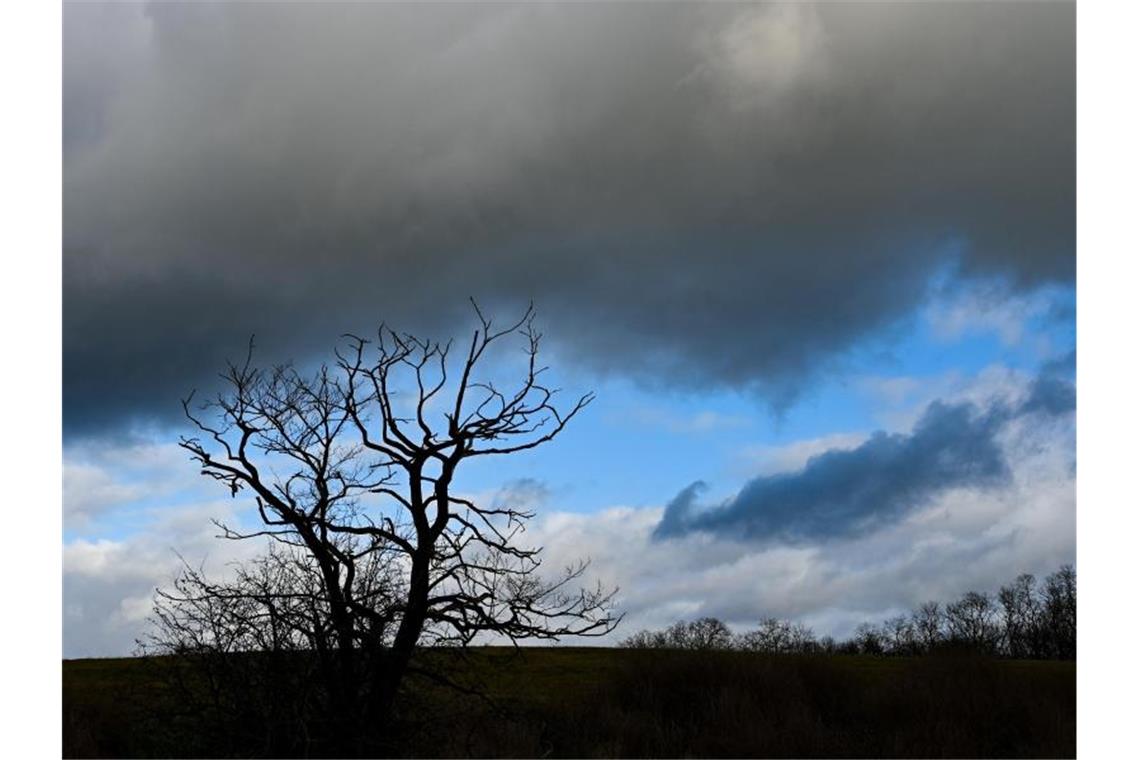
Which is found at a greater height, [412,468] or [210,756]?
[412,468]

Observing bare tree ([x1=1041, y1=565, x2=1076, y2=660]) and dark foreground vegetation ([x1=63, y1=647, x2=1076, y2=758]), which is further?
bare tree ([x1=1041, y1=565, x2=1076, y2=660])

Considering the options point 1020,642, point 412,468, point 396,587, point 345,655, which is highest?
point 412,468

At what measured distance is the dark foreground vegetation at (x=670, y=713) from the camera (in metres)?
21.1

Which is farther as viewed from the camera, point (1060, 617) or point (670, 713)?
point (1060, 617)

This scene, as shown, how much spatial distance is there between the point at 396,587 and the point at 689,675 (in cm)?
1406

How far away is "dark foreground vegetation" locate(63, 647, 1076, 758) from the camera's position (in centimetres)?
2114

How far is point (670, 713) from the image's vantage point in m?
30.8

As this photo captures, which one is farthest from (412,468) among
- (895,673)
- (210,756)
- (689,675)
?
(895,673)

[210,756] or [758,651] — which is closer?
[210,756]

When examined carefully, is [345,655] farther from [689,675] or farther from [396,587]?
[689,675]

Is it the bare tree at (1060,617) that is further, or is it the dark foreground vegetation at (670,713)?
the bare tree at (1060,617)
